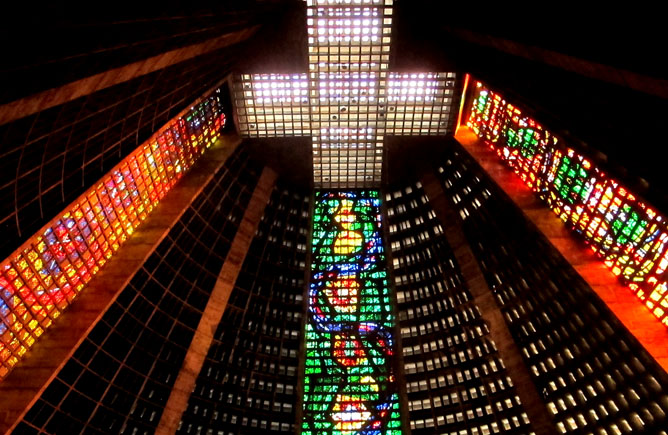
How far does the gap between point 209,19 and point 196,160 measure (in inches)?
604

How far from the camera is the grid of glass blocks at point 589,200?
2853 centimetres

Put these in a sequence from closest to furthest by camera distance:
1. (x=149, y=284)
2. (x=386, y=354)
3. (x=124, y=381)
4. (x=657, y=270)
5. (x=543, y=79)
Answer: (x=657, y=270), (x=543, y=79), (x=124, y=381), (x=149, y=284), (x=386, y=354)

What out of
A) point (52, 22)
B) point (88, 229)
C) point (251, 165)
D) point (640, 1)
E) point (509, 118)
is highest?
point (251, 165)

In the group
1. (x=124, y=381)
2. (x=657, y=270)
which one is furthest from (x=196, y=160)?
(x=657, y=270)

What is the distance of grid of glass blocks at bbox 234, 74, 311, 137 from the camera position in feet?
143

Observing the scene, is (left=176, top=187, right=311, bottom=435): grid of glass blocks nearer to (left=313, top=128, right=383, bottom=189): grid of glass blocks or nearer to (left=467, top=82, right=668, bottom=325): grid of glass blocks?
(left=313, top=128, right=383, bottom=189): grid of glass blocks

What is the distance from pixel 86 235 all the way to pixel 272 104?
62.0 ft

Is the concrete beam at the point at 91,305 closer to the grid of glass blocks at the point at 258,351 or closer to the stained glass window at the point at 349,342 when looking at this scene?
the grid of glass blocks at the point at 258,351

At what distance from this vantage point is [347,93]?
44.5 meters

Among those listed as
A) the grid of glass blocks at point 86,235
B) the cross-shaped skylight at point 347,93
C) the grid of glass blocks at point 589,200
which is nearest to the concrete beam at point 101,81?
the grid of glass blocks at point 86,235

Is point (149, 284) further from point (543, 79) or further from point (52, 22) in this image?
point (543, 79)

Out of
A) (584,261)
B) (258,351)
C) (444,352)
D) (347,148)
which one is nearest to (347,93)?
(347,148)

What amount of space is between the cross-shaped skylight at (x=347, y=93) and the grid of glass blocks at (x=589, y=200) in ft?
16.6

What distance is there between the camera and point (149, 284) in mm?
38125
